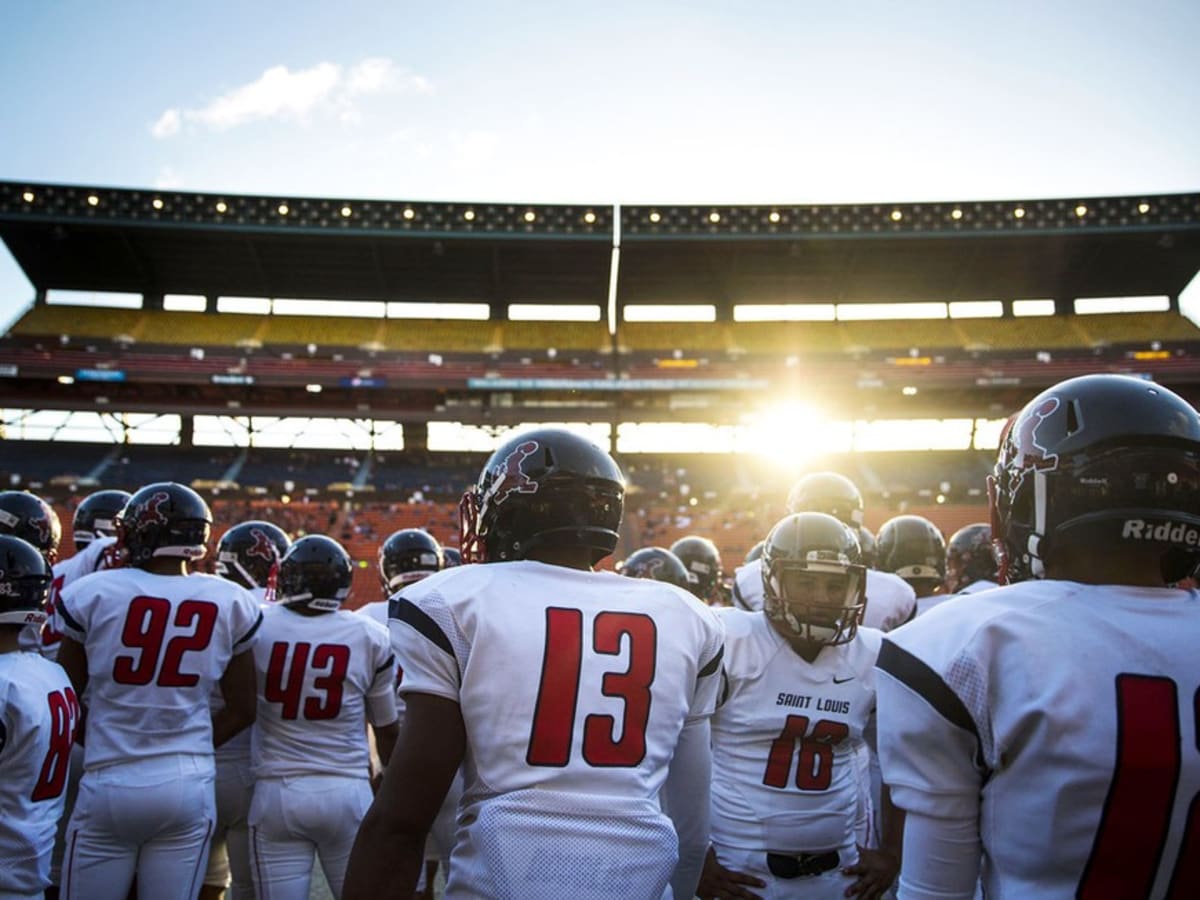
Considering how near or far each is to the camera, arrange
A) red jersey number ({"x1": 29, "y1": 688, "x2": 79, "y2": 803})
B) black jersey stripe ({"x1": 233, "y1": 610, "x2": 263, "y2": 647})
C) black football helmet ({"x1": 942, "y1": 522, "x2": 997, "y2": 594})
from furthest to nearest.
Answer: black football helmet ({"x1": 942, "y1": 522, "x2": 997, "y2": 594})
black jersey stripe ({"x1": 233, "y1": 610, "x2": 263, "y2": 647})
red jersey number ({"x1": 29, "y1": 688, "x2": 79, "y2": 803})

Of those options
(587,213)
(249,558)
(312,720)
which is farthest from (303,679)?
(587,213)

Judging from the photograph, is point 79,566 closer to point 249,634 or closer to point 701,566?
point 249,634

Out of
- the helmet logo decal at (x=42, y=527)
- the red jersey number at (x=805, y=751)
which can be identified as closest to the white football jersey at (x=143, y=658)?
the helmet logo decal at (x=42, y=527)

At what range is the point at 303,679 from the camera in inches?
164

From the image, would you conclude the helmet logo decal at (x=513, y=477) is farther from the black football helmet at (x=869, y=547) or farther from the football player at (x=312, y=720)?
the black football helmet at (x=869, y=547)

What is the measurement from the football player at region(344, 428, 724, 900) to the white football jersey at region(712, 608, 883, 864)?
1.43 meters

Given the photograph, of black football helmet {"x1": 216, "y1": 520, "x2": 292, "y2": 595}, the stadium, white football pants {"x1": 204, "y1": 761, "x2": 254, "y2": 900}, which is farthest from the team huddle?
the stadium

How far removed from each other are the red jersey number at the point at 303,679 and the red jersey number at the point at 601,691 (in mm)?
2616

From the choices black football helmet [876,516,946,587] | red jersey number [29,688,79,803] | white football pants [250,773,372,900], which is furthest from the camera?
black football helmet [876,516,946,587]

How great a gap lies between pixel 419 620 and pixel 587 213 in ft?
99.9

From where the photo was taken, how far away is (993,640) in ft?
5.11

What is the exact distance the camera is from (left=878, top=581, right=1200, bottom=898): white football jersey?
4.74 ft

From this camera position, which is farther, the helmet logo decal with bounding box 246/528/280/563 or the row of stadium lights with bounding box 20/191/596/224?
the row of stadium lights with bounding box 20/191/596/224

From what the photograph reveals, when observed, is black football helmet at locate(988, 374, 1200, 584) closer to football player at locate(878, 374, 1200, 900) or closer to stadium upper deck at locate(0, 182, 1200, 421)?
football player at locate(878, 374, 1200, 900)
